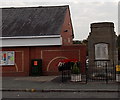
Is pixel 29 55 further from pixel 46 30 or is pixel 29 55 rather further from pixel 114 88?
pixel 114 88

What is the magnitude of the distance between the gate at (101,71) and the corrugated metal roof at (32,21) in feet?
15.3

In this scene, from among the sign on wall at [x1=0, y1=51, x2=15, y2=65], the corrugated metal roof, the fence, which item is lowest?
the fence

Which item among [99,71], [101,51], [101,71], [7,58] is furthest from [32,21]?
[101,71]

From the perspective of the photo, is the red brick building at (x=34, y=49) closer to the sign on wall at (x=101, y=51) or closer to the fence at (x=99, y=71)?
the sign on wall at (x=101, y=51)

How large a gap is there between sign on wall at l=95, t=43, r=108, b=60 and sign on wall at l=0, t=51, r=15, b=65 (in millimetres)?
7287

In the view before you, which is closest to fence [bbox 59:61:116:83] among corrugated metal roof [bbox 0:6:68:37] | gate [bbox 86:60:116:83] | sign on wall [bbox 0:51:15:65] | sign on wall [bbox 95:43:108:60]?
gate [bbox 86:60:116:83]

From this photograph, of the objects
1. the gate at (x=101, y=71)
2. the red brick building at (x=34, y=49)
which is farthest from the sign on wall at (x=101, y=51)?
the red brick building at (x=34, y=49)

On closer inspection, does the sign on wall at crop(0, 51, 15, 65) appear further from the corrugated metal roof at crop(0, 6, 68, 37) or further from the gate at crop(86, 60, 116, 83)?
the gate at crop(86, 60, 116, 83)

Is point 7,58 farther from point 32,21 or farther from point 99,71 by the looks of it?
point 99,71

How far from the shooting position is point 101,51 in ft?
52.6

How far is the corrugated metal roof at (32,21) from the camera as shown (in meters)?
19.6

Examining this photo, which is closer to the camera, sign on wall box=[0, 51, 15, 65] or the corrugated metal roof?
sign on wall box=[0, 51, 15, 65]

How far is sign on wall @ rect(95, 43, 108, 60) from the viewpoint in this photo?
1591 centimetres

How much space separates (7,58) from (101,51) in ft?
26.5
